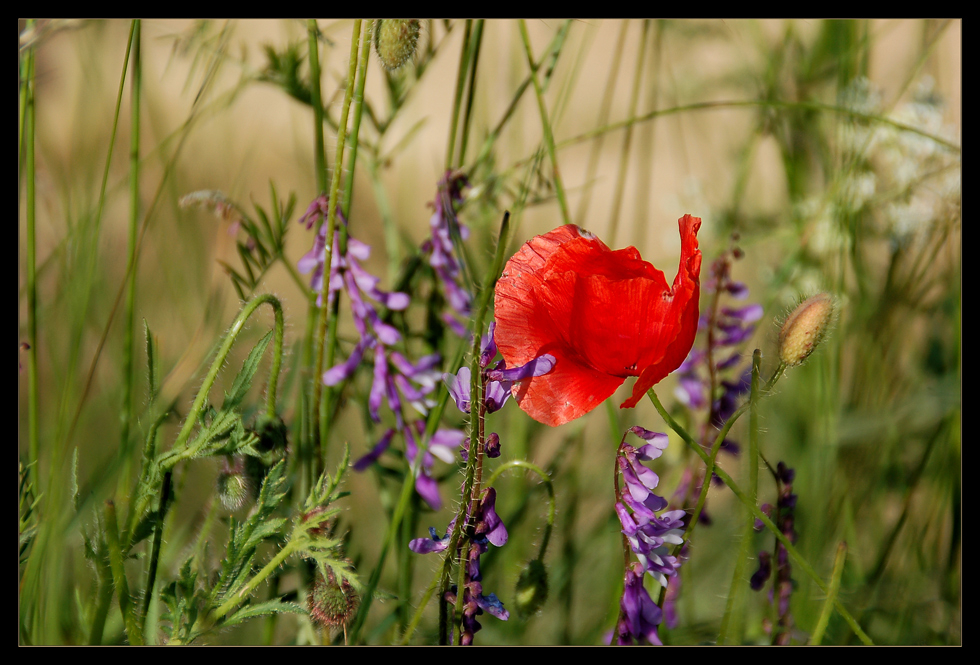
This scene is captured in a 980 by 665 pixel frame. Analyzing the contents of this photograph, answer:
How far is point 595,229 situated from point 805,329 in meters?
0.57

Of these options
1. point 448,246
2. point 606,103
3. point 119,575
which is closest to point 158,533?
point 119,575

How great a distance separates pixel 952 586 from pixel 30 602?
2.73 ft

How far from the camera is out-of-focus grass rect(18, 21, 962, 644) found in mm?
616

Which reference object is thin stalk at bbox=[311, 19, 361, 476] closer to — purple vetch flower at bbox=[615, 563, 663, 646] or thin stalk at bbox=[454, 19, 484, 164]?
thin stalk at bbox=[454, 19, 484, 164]

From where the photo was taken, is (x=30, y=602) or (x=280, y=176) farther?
(x=280, y=176)

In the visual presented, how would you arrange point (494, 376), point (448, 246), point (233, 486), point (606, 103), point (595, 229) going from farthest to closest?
point (595, 229) → point (606, 103) → point (448, 246) → point (233, 486) → point (494, 376)

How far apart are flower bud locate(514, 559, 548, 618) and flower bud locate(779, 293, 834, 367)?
219mm

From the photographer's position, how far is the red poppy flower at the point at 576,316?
0.38 m

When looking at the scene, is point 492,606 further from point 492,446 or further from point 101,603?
point 101,603

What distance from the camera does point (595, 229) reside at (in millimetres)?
941

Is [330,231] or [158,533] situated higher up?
[330,231]

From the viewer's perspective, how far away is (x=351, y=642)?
495mm

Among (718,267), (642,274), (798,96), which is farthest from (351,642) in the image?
(798,96)
